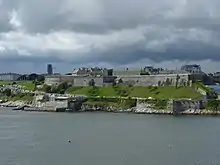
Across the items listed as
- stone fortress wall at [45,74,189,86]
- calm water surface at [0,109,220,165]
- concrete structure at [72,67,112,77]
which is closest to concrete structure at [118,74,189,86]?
stone fortress wall at [45,74,189,86]

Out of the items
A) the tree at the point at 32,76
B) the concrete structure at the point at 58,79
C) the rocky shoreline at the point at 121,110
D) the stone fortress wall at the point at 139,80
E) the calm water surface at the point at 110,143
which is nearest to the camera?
the calm water surface at the point at 110,143

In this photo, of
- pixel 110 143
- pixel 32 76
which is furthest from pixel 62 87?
pixel 110 143

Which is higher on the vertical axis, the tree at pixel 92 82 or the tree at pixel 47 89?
the tree at pixel 92 82

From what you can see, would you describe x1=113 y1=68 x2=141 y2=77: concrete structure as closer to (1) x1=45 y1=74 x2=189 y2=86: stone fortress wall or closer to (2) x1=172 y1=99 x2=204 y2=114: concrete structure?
(1) x1=45 y1=74 x2=189 y2=86: stone fortress wall

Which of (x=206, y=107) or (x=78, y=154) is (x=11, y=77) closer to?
(x=206, y=107)

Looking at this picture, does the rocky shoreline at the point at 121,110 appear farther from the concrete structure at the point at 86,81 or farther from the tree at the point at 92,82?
the tree at the point at 92,82

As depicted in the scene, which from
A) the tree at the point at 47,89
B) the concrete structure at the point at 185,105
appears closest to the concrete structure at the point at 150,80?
the tree at the point at 47,89
